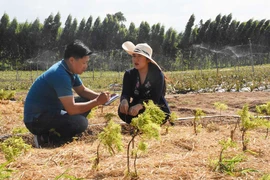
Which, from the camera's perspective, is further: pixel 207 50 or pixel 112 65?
pixel 207 50

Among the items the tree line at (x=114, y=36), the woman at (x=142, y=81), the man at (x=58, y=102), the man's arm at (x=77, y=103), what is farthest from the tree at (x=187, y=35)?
the man's arm at (x=77, y=103)

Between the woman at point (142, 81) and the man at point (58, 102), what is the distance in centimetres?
57

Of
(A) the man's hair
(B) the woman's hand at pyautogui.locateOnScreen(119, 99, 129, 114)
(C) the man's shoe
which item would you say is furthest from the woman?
(C) the man's shoe

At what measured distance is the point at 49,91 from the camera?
3604 mm

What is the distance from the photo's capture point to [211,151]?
2.92 metres

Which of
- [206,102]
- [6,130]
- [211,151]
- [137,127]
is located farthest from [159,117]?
[206,102]

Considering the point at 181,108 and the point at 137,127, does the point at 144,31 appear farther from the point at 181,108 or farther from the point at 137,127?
the point at 137,127

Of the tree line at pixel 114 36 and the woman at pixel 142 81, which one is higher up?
the tree line at pixel 114 36

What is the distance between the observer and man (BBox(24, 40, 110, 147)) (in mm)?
3424

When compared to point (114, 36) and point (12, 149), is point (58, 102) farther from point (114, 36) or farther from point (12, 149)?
A: point (114, 36)

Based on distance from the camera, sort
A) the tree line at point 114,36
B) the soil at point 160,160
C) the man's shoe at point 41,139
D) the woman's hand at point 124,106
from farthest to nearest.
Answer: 1. the tree line at point 114,36
2. the woman's hand at point 124,106
3. the man's shoe at point 41,139
4. the soil at point 160,160

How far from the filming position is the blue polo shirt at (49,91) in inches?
133

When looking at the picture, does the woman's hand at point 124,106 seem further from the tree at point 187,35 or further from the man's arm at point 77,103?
the tree at point 187,35

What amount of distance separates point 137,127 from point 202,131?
193 cm
